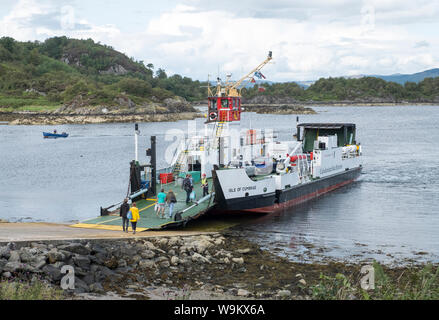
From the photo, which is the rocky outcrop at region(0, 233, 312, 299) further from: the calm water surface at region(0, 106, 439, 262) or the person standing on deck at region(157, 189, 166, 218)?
the calm water surface at region(0, 106, 439, 262)

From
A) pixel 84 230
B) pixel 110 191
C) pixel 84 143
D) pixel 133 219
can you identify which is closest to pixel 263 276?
pixel 133 219

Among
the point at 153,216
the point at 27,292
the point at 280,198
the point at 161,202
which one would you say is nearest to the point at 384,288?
the point at 27,292

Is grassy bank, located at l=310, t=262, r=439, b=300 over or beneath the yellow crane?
beneath

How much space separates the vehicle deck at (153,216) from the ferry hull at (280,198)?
3.10 ft

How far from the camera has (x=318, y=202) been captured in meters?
34.1

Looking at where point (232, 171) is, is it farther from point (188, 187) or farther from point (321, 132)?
point (321, 132)

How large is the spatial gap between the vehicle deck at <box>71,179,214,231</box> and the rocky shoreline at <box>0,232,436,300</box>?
1.61m

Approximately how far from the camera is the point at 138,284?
52.2 feet

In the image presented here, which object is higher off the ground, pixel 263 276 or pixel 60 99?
Result: pixel 60 99

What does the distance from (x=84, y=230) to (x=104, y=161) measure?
128 feet

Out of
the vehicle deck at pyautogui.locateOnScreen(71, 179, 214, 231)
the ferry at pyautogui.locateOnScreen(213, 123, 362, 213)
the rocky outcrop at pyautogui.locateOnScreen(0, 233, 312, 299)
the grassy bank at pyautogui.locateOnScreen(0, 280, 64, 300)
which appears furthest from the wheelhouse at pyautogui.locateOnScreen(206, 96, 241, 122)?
the grassy bank at pyautogui.locateOnScreen(0, 280, 64, 300)

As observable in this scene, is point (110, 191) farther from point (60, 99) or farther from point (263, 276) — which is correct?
point (60, 99)

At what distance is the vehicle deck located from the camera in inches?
869

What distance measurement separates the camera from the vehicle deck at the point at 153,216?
22.1 meters
